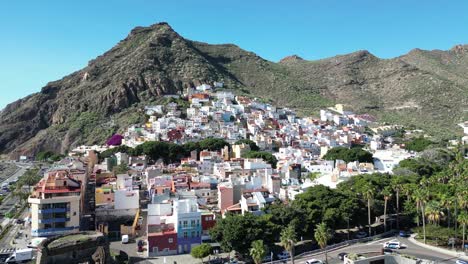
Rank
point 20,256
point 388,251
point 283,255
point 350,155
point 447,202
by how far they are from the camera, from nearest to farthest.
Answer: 1. point 388,251
2. point 20,256
3. point 283,255
4. point 447,202
5. point 350,155

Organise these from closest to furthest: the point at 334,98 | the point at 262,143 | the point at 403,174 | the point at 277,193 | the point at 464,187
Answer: the point at 464,187
the point at 277,193
the point at 403,174
the point at 262,143
the point at 334,98

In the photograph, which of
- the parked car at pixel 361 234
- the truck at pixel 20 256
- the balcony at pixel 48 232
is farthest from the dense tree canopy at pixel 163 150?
the parked car at pixel 361 234

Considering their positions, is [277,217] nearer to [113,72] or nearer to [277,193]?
[277,193]

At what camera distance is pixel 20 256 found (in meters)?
40.8

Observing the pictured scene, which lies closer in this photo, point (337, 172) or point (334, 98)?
point (337, 172)

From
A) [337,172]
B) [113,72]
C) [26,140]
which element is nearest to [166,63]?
[113,72]

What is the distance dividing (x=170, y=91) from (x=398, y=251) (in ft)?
367

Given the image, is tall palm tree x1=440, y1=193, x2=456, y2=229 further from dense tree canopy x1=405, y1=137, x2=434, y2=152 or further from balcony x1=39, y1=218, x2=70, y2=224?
dense tree canopy x1=405, y1=137, x2=434, y2=152

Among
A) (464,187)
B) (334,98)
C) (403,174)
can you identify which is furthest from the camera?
(334,98)

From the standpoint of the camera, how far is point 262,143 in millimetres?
99188

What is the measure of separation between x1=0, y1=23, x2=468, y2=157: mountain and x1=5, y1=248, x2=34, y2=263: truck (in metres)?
75.0

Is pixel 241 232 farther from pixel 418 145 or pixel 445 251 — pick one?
pixel 418 145

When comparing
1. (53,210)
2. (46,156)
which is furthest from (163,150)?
(46,156)

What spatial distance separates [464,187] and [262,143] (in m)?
55.4
